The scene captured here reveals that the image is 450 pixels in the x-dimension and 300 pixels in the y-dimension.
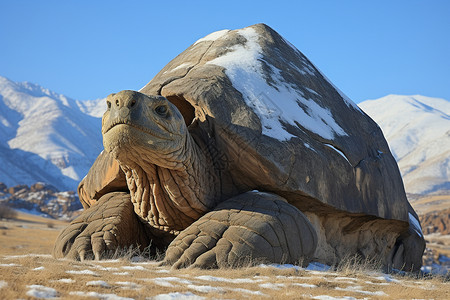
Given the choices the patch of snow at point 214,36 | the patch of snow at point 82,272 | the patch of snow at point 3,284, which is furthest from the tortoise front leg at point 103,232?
the patch of snow at point 214,36

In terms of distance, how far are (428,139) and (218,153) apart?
13043 cm

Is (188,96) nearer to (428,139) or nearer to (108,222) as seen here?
(108,222)

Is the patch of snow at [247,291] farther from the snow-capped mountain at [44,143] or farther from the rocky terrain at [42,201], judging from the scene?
the snow-capped mountain at [44,143]

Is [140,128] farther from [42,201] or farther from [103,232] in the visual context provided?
[42,201]

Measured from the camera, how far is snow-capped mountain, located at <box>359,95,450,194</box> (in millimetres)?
98438

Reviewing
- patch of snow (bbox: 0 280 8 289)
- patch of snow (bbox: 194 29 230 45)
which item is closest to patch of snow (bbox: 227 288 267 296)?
patch of snow (bbox: 0 280 8 289)

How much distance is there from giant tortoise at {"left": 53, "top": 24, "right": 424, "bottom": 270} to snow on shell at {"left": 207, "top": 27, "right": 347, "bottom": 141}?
2 centimetres

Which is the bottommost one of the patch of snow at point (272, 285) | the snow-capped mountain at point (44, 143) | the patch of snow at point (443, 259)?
the patch of snow at point (443, 259)

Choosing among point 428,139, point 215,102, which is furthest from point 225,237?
point 428,139

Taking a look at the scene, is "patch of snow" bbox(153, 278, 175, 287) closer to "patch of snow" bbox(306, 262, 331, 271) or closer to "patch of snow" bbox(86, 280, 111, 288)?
"patch of snow" bbox(86, 280, 111, 288)

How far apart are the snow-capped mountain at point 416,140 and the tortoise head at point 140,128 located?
89.6m

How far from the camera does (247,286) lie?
17.3 feet

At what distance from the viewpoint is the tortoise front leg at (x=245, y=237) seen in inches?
260

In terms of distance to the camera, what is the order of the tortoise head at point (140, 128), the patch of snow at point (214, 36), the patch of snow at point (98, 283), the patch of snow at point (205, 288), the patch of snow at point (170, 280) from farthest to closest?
the patch of snow at point (214, 36) < the tortoise head at point (140, 128) < the patch of snow at point (170, 280) < the patch of snow at point (205, 288) < the patch of snow at point (98, 283)
